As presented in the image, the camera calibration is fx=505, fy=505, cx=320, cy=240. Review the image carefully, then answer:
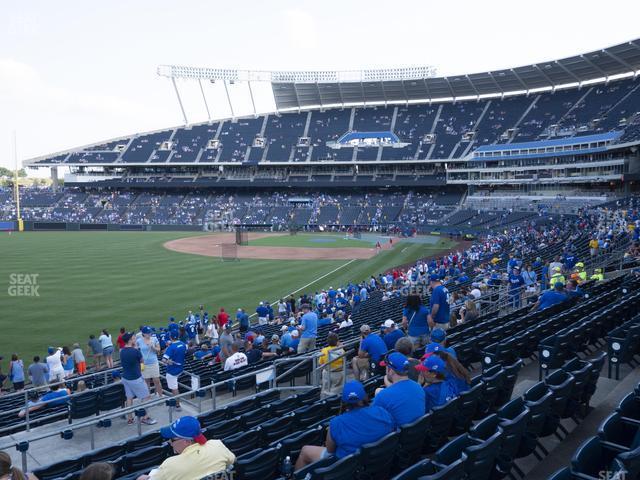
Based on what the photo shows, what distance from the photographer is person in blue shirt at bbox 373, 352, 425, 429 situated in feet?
16.9

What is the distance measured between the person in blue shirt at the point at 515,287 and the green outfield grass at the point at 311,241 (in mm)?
34586

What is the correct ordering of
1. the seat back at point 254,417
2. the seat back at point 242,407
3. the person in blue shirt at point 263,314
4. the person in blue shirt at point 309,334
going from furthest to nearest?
the person in blue shirt at point 263,314, the person in blue shirt at point 309,334, the seat back at point 242,407, the seat back at point 254,417

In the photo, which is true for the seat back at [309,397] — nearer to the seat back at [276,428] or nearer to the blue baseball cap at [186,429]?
the seat back at [276,428]

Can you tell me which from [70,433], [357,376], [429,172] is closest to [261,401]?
[357,376]

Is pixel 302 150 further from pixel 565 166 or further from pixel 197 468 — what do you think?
pixel 197 468

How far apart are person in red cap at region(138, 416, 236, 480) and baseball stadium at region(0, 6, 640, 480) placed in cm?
2

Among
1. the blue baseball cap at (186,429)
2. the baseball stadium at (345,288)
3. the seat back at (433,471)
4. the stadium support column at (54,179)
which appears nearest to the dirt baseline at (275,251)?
the baseball stadium at (345,288)

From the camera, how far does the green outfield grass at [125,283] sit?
21250 mm

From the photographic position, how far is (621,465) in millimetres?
3641

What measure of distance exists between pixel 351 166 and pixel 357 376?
75024 mm

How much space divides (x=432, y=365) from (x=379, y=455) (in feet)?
4.56

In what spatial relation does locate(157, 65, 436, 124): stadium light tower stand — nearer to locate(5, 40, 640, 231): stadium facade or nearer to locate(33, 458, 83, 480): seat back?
locate(5, 40, 640, 231): stadium facade

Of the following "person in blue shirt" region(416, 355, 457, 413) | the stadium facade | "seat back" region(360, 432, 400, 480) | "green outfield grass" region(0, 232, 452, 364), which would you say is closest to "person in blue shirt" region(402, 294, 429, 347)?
"person in blue shirt" region(416, 355, 457, 413)

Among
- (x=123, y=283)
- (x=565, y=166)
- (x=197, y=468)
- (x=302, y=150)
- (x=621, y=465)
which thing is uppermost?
(x=302, y=150)
